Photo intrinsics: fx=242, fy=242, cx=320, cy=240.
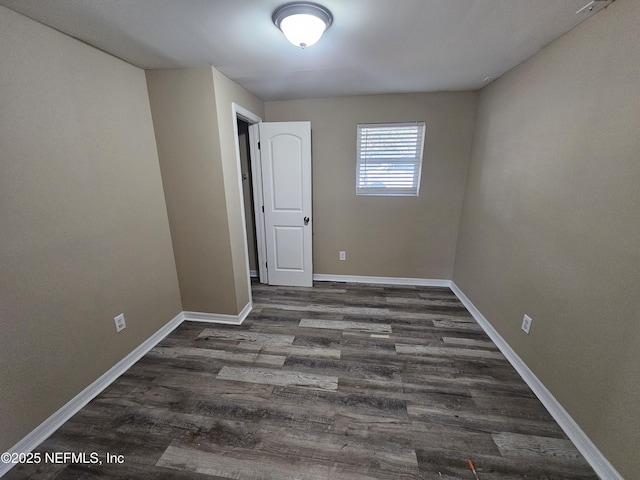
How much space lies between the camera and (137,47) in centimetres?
164

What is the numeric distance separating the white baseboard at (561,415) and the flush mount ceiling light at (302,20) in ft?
8.75

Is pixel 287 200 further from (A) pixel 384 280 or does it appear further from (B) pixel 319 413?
(B) pixel 319 413

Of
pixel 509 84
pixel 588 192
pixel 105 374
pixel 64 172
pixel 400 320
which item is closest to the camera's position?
pixel 588 192

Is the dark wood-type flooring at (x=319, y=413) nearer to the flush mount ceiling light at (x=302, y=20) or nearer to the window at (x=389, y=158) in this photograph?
the window at (x=389, y=158)

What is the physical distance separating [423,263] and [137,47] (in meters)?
3.47

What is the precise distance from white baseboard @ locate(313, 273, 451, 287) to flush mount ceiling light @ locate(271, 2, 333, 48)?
2670 mm

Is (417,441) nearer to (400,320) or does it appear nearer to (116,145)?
(400,320)

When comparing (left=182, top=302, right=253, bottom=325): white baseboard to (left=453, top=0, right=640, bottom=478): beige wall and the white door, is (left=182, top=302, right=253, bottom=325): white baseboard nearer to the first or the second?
the white door

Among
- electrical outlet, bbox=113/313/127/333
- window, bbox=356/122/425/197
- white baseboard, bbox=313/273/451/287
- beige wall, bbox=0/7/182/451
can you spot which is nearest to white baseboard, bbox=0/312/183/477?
beige wall, bbox=0/7/182/451

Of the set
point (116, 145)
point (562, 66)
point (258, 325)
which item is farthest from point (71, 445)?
point (562, 66)

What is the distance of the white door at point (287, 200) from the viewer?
286cm

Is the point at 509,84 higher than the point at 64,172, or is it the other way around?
the point at 509,84

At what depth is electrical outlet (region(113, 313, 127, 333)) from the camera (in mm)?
1861

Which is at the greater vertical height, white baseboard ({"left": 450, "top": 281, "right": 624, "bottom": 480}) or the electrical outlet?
the electrical outlet
